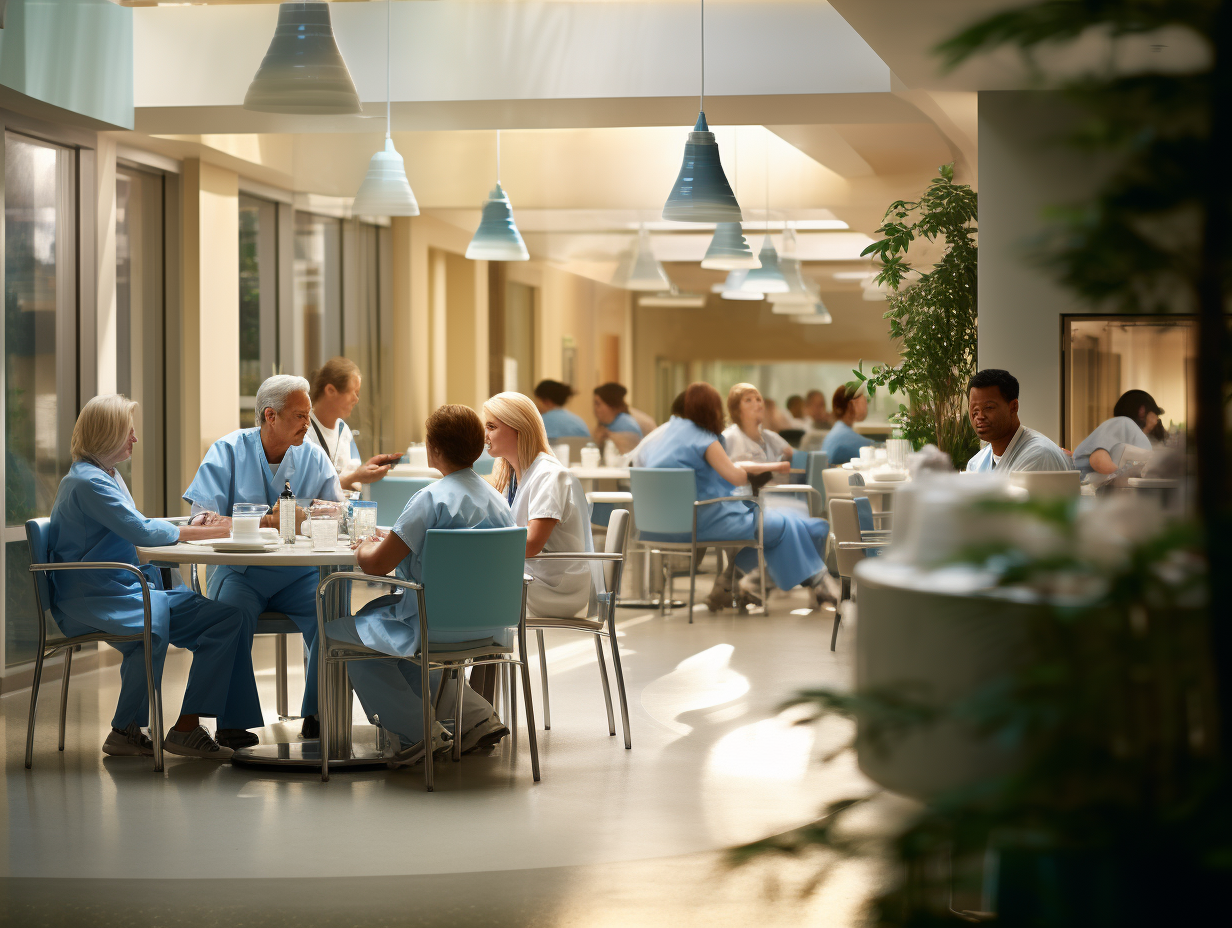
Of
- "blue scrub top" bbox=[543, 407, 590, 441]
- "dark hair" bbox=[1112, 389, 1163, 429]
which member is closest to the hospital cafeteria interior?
"dark hair" bbox=[1112, 389, 1163, 429]

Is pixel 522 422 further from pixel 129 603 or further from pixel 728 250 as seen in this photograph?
pixel 728 250

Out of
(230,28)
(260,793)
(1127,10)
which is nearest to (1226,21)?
(1127,10)

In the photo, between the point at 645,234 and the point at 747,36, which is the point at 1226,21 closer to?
the point at 747,36

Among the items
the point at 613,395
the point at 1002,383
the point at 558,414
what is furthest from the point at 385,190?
the point at 613,395

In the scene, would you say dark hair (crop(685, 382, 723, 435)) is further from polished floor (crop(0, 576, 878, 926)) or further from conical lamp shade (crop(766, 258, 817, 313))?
polished floor (crop(0, 576, 878, 926))

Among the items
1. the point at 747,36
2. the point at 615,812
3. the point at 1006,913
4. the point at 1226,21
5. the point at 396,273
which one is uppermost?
the point at 747,36

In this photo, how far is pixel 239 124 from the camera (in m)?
7.55

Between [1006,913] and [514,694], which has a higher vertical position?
[1006,913]

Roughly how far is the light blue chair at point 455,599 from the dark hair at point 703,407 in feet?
13.8

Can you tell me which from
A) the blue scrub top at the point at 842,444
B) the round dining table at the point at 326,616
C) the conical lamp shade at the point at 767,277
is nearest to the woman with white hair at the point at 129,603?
the round dining table at the point at 326,616

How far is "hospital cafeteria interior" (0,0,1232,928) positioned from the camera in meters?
1.42

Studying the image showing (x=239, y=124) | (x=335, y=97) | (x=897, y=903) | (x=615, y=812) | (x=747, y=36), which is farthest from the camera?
(x=239, y=124)

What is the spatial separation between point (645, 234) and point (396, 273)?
205cm

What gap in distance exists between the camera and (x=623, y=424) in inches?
412
